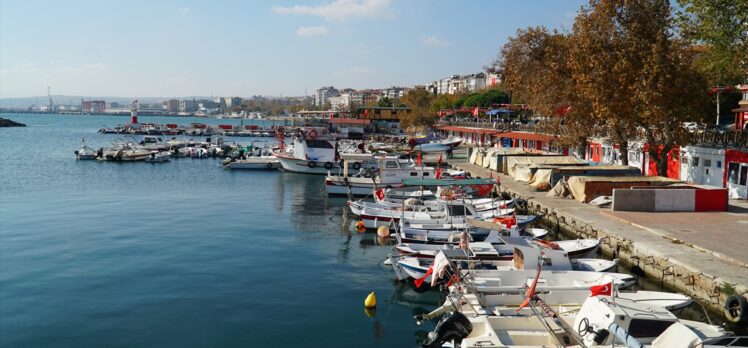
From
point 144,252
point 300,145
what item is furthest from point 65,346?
point 300,145

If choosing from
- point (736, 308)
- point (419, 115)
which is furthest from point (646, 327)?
point (419, 115)

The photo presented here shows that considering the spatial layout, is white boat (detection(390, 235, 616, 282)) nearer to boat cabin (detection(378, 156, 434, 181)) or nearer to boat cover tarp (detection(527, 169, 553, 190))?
boat cover tarp (detection(527, 169, 553, 190))

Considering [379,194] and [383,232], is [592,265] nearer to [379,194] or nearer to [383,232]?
[383,232]

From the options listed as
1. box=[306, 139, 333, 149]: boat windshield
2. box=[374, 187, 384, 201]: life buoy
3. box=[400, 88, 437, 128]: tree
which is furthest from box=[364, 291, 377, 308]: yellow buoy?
box=[400, 88, 437, 128]: tree

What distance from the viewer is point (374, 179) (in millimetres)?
41125

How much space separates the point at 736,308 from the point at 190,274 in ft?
59.8

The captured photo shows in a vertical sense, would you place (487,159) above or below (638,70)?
below

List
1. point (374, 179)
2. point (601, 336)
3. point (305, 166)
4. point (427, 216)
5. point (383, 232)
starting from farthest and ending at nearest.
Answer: point (305, 166) < point (374, 179) < point (427, 216) < point (383, 232) < point (601, 336)

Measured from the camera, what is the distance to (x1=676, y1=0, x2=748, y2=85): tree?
3050 centimetres

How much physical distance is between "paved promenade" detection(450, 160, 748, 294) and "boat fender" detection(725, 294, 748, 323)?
64cm

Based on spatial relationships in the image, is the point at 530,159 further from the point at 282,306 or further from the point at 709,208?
the point at 282,306

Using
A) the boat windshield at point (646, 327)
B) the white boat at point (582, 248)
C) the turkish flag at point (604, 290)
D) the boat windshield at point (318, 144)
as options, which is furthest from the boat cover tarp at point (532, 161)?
the boat windshield at point (646, 327)

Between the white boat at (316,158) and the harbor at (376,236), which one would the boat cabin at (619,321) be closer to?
the harbor at (376,236)

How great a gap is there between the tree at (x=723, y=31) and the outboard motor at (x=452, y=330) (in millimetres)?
24197
